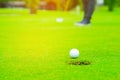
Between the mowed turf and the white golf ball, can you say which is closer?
the mowed turf

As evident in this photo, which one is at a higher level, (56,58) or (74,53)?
(74,53)

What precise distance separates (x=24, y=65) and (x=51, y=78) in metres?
0.98

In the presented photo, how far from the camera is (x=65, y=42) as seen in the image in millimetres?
9242

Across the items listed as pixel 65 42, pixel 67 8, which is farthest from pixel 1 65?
pixel 67 8

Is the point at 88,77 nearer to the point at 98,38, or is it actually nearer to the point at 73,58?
the point at 73,58

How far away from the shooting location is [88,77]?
531cm

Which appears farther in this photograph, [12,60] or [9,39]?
Answer: [9,39]

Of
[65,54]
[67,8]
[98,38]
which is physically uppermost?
[65,54]

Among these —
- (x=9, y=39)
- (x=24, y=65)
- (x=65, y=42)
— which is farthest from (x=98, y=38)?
(x=24, y=65)

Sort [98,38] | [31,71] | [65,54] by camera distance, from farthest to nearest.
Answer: [98,38], [65,54], [31,71]

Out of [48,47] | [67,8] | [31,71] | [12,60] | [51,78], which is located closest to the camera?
[51,78]

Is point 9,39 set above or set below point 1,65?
below

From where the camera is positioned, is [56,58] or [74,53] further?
[56,58]

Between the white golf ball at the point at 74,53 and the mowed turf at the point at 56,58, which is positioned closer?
the mowed turf at the point at 56,58
